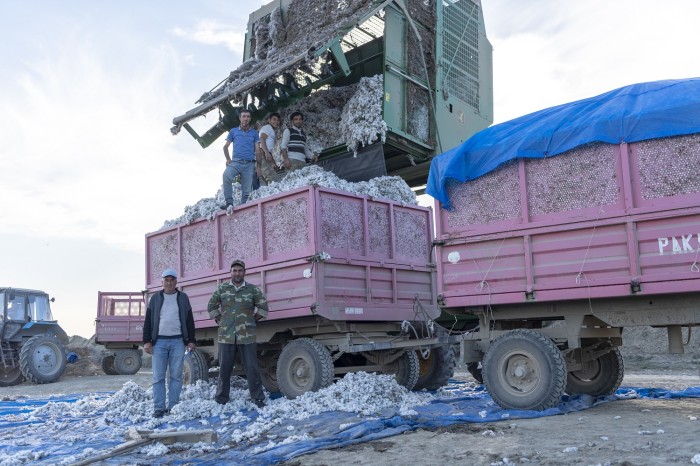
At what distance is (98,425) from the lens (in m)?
7.25

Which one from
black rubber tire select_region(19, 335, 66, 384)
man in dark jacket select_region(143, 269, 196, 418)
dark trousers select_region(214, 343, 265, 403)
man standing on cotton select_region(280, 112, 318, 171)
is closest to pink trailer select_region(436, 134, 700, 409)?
dark trousers select_region(214, 343, 265, 403)

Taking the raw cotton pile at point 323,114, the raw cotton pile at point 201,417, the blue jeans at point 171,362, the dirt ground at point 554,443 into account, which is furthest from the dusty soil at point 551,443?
the raw cotton pile at point 323,114

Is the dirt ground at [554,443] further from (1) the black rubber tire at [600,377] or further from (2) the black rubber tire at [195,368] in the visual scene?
(2) the black rubber tire at [195,368]

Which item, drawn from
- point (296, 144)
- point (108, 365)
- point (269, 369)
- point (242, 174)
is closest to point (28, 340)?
point (108, 365)

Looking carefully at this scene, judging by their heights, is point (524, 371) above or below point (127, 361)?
above

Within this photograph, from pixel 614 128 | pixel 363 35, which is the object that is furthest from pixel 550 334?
pixel 363 35

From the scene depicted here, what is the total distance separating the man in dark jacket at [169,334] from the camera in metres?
7.90

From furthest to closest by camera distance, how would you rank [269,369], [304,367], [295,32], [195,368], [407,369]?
1. [295,32]
2. [195,368]
3. [269,369]
4. [407,369]
5. [304,367]

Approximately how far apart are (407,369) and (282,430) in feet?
9.73

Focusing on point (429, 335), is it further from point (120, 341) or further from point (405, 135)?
point (120, 341)

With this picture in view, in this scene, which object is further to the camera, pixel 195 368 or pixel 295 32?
pixel 295 32

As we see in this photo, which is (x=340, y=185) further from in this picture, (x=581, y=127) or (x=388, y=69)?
(x=581, y=127)

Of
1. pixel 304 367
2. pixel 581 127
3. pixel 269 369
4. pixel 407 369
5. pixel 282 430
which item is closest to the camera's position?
pixel 282 430

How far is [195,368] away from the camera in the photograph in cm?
988
